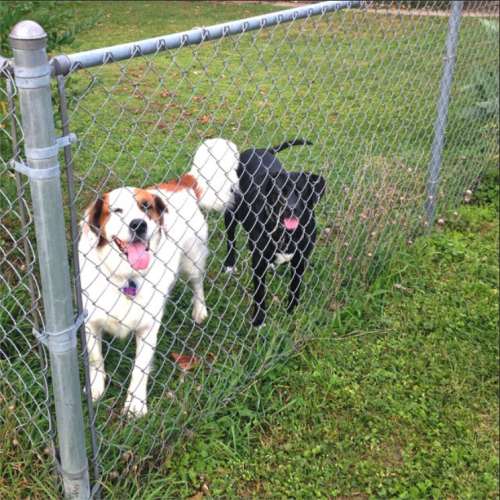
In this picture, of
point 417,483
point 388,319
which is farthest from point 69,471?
point 388,319

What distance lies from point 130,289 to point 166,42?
3.73 ft

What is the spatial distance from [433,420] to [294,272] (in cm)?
114

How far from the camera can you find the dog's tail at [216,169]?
3.30 m

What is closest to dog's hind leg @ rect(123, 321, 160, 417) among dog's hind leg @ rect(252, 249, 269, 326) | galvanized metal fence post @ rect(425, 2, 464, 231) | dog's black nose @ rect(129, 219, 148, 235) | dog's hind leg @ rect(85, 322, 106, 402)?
dog's hind leg @ rect(85, 322, 106, 402)

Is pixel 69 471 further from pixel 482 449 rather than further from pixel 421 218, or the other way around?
pixel 421 218

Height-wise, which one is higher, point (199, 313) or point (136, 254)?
point (136, 254)

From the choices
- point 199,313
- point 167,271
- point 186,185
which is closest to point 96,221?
point 167,271

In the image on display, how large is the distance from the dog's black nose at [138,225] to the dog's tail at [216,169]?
500mm

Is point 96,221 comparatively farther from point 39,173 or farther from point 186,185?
point 39,173

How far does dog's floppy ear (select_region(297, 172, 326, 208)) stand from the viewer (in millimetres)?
3516

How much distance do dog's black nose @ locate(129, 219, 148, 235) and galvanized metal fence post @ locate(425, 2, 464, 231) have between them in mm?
2354

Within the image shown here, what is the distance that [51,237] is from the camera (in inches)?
69.1

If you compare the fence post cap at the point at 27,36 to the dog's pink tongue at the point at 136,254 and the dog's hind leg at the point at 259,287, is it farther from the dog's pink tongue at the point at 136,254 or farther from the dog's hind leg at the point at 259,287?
the dog's hind leg at the point at 259,287

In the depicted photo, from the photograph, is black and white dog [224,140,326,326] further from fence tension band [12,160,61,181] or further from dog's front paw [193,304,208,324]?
fence tension band [12,160,61,181]
